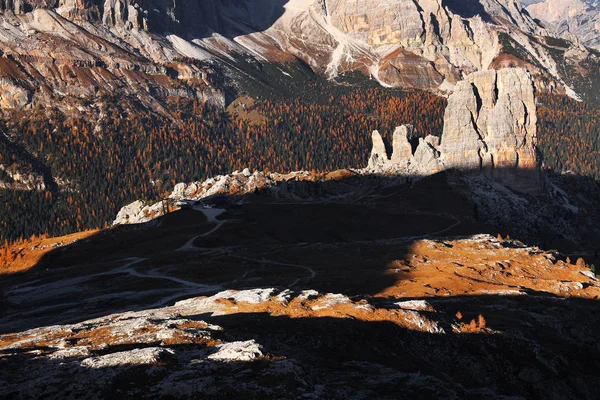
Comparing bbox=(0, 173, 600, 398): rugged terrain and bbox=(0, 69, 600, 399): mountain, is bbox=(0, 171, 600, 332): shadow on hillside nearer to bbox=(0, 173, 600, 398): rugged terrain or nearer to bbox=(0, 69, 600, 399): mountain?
bbox=(0, 69, 600, 399): mountain

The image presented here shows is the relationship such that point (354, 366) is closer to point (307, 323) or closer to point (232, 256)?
point (307, 323)

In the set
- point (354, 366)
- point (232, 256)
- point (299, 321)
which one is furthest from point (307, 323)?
point (232, 256)

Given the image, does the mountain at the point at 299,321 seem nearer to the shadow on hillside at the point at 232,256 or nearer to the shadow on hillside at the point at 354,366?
the shadow on hillside at the point at 354,366

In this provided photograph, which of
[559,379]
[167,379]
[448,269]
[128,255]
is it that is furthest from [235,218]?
[167,379]

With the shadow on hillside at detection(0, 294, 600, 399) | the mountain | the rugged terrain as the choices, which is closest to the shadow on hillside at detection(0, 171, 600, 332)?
the mountain

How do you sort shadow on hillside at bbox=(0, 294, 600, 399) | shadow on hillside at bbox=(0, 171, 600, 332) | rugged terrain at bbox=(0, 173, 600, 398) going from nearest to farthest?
shadow on hillside at bbox=(0, 294, 600, 399) → rugged terrain at bbox=(0, 173, 600, 398) → shadow on hillside at bbox=(0, 171, 600, 332)

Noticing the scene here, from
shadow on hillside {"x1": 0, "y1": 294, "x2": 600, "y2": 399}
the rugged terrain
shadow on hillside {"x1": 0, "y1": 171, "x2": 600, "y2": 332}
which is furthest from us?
shadow on hillside {"x1": 0, "y1": 171, "x2": 600, "y2": 332}
